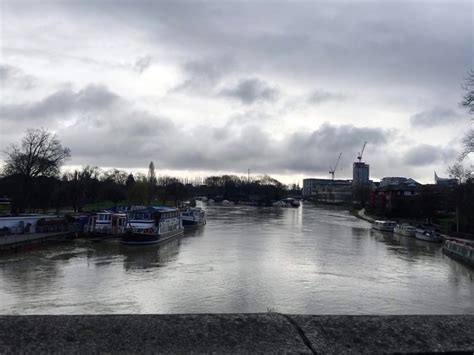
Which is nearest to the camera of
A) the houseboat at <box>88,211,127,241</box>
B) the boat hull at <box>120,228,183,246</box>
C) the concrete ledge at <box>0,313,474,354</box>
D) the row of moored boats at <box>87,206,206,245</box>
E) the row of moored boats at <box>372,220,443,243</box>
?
the concrete ledge at <box>0,313,474,354</box>

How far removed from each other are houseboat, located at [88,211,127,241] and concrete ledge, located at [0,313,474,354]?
5096 cm

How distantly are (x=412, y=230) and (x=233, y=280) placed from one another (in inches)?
1789

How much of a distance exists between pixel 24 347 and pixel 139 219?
169 ft

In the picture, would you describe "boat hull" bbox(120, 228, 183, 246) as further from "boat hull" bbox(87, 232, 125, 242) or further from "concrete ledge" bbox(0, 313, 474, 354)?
"concrete ledge" bbox(0, 313, 474, 354)

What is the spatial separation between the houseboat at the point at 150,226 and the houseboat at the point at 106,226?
211 cm

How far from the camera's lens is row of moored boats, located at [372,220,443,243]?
59.6m

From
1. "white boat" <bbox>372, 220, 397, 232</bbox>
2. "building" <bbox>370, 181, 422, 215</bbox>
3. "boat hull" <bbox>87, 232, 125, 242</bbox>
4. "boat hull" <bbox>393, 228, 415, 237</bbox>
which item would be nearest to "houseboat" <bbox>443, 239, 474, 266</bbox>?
"boat hull" <bbox>393, 228, 415, 237</bbox>

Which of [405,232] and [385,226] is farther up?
[385,226]

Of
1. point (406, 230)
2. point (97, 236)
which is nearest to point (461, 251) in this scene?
point (406, 230)

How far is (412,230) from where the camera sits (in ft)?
217

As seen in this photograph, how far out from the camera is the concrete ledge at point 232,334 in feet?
13.1

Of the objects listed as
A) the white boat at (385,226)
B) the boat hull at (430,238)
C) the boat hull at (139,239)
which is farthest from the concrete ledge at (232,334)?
the white boat at (385,226)

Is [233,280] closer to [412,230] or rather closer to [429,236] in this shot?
[429,236]

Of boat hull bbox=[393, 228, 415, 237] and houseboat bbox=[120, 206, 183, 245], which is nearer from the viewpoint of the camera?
houseboat bbox=[120, 206, 183, 245]
